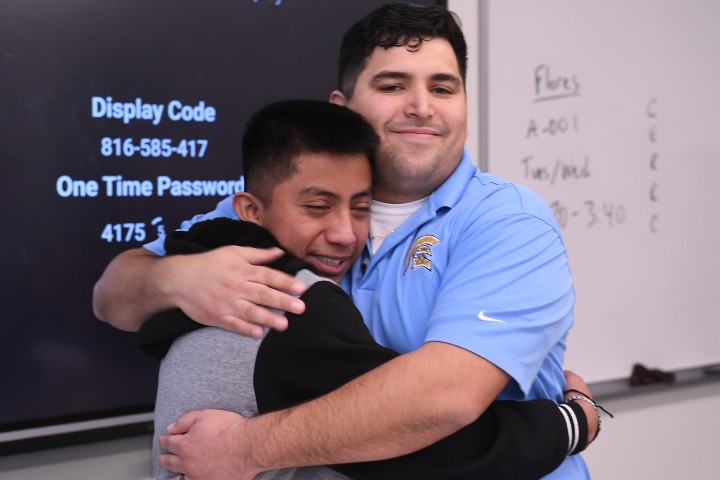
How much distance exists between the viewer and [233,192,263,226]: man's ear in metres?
1.34

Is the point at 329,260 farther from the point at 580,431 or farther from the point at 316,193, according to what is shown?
the point at 580,431

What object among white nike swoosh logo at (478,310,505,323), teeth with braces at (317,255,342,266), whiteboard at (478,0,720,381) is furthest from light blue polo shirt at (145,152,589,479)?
whiteboard at (478,0,720,381)

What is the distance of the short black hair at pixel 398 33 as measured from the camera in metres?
1.45

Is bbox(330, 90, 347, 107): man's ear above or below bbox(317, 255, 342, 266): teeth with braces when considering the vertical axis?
above

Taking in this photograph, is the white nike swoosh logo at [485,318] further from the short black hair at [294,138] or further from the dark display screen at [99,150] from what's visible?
the dark display screen at [99,150]

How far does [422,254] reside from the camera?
4.35ft

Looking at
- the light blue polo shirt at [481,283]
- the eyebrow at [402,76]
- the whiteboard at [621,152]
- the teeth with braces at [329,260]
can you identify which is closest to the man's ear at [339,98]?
the eyebrow at [402,76]

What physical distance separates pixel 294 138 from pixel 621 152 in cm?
174

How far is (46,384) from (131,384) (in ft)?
0.68

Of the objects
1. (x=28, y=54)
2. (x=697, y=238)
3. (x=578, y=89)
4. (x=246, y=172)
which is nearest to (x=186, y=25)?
(x=28, y=54)

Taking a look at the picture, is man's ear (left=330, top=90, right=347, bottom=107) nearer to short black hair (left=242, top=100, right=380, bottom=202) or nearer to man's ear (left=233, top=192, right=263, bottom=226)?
short black hair (left=242, top=100, right=380, bottom=202)

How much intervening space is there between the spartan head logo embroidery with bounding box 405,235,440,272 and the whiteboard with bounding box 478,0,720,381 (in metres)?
1.14

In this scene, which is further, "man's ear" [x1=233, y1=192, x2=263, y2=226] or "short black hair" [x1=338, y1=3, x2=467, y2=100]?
"short black hair" [x1=338, y1=3, x2=467, y2=100]

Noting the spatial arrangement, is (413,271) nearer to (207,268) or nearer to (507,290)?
(507,290)
